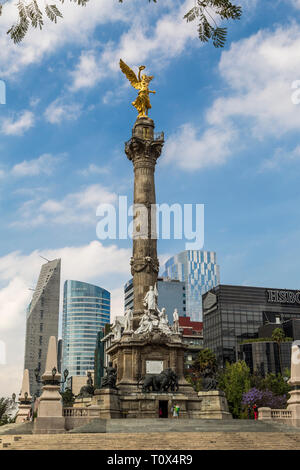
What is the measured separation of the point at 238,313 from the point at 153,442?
8582 cm

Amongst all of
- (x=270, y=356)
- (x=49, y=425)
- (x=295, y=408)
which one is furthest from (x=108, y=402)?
(x=270, y=356)

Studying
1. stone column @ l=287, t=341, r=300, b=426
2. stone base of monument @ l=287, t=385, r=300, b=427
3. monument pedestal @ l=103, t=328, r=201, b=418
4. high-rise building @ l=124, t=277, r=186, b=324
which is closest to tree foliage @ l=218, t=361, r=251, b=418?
monument pedestal @ l=103, t=328, r=201, b=418

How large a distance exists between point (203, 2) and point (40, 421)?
2506 cm

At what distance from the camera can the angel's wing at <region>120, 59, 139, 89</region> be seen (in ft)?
166

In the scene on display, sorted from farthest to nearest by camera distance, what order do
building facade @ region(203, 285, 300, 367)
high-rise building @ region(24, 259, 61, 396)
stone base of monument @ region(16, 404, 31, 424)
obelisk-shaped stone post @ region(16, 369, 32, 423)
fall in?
1. high-rise building @ region(24, 259, 61, 396)
2. building facade @ region(203, 285, 300, 367)
3. obelisk-shaped stone post @ region(16, 369, 32, 423)
4. stone base of monument @ region(16, 404, 31, 424)

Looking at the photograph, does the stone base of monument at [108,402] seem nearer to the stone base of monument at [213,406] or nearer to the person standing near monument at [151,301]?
the stone base of monument at [213,406]

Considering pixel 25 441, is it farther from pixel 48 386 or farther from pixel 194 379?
pixel 194 379

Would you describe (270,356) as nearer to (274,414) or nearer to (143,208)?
(143,208)

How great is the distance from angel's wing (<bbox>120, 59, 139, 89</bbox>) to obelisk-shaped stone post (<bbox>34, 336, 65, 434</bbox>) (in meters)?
29.9

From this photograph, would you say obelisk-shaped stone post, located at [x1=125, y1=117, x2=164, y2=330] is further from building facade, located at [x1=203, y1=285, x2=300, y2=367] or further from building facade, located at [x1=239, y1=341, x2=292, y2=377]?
building facade, located at [x1=203, y1=285, x2=300, y2=367]

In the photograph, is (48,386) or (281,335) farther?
(281,335)
